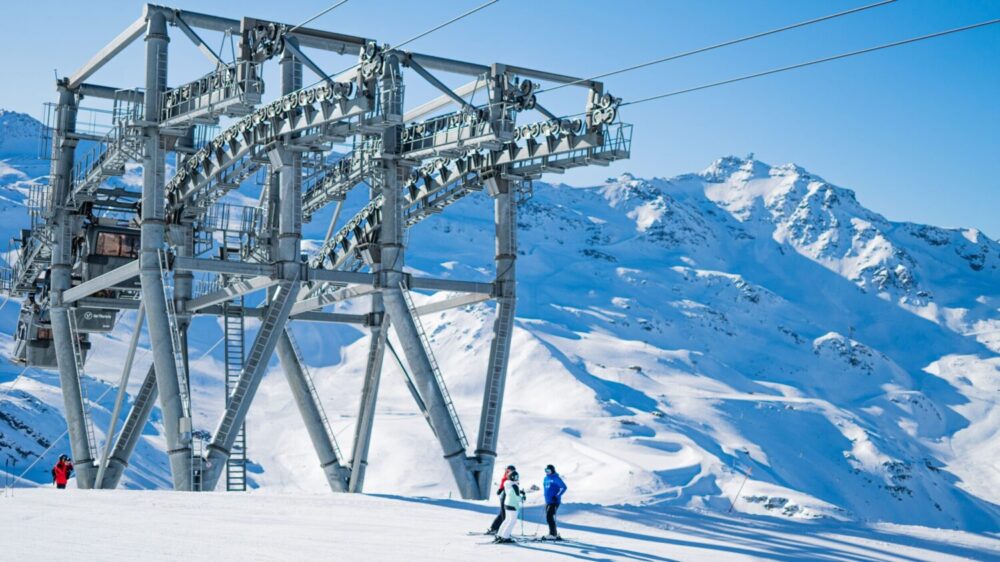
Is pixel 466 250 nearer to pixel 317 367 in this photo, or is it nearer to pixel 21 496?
pixel 317 367

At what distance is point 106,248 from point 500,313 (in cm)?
→ 1180

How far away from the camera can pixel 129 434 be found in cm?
3769

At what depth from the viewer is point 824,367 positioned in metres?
187

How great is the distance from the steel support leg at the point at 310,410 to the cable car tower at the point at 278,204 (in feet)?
0.17

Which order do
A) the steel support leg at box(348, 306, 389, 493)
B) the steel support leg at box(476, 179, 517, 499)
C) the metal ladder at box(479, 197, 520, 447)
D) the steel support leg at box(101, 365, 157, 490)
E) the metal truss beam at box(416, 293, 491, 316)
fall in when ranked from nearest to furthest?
the steel support leg at box(476, 179, 517, 499) < the metal ladder at box(479, 197, 520, 447) < the metal truss beam at box(416, 293, 491, 316) < the steel support leg at box(348, 306, 389, 493) < the steel support leg at box(101, 365, 157, 490)

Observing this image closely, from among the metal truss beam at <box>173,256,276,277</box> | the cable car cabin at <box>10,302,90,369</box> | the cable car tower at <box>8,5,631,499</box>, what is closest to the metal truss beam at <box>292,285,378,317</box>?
the cable car tower at <box>8,5,631,499</box>

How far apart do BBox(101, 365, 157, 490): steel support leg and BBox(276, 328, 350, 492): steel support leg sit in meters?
3.76

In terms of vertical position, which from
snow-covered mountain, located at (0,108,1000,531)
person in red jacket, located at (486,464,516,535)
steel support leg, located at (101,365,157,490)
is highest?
person in red jacket, located at (486,464,516,535)

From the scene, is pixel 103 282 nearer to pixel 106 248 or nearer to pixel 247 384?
pixel 106 248

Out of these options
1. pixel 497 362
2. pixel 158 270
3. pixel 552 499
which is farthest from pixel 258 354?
pixel 552 499

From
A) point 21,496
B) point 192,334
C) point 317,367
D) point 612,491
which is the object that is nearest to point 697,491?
point 612,491

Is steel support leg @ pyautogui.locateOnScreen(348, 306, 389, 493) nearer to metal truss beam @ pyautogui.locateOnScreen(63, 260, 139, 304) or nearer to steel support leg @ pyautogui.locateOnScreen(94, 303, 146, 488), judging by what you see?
steel support leg @ pyautogui.locateOnScreen(94, 303, 146, 488)

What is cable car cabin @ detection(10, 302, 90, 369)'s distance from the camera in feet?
137

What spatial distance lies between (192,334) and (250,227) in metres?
110
